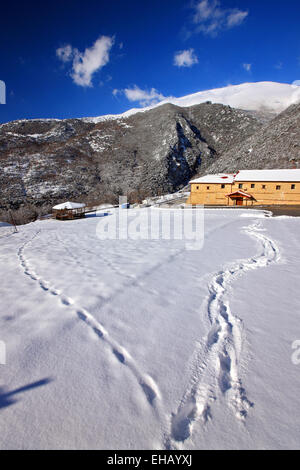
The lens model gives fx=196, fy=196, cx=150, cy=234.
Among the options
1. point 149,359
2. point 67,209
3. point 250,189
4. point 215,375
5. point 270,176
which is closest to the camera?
point 215,375

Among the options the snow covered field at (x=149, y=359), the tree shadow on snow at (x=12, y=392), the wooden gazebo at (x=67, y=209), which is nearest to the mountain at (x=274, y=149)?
the wooden gazebo at (x=67, y=209)

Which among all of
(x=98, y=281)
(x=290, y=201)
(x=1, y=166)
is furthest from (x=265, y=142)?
(x=1, y=166)

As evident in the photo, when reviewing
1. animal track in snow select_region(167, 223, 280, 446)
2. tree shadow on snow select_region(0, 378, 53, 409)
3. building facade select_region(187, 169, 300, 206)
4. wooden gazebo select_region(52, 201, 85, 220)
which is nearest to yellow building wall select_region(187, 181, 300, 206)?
building facade select_region(187, 169, 300, 206)

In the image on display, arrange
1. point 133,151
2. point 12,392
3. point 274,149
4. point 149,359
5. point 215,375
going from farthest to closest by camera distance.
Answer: point 133,151
point 274,149
point 149,359
point 215,375
point 12,392

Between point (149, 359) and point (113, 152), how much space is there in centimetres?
6384

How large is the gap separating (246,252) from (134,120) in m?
81.9

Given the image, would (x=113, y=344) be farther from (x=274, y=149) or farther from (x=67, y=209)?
(x=274, y=149)

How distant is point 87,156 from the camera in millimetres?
57438

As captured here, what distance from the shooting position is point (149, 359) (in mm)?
2617

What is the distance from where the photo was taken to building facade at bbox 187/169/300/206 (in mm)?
23281

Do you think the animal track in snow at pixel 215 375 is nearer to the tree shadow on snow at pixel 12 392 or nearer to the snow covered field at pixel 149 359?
the snow covered field at pixel 149 359

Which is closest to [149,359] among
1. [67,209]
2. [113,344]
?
[113,344]

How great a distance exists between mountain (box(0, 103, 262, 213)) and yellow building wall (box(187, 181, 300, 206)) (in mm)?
17159

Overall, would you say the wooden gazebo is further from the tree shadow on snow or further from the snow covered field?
the tree shadow on snow
